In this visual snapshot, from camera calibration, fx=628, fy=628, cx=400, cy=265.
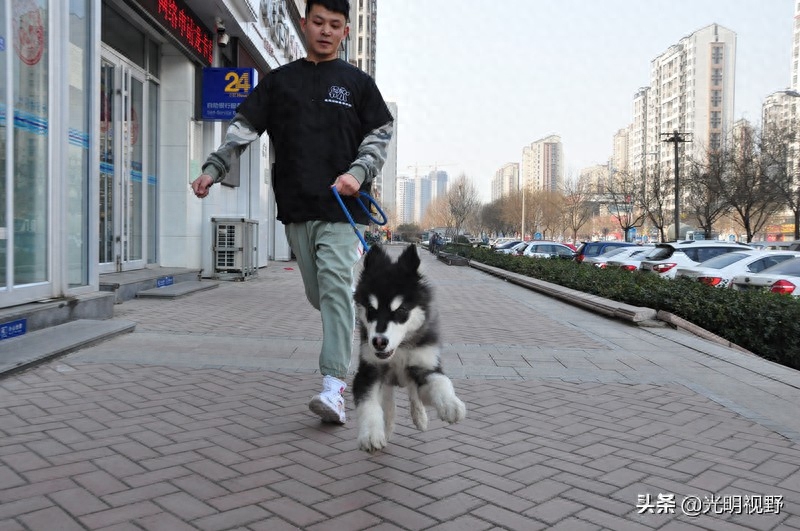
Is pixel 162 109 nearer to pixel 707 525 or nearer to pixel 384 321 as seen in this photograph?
pixel 384 321

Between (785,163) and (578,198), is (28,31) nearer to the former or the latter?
(785,163)

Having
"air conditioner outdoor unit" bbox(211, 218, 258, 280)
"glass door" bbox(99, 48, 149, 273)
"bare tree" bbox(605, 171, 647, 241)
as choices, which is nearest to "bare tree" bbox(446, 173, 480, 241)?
"bare tree" bbox(605, 171, 647, 241)

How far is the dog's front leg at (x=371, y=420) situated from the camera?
2803 millimetres

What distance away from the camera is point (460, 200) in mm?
72750

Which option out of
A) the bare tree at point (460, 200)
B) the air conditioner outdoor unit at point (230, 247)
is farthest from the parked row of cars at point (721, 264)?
the bare tree at point (460, 200)

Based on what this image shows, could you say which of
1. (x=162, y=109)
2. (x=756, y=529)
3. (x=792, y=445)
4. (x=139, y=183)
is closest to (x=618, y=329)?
(x=792, y=445)

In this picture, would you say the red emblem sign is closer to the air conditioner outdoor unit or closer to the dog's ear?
the dog's ear

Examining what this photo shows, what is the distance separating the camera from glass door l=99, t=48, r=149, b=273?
1075 centimetres

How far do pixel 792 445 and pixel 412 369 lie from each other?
8.06ft

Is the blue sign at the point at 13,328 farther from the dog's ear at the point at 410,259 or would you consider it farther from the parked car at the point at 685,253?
the parked car at the point at 685,253

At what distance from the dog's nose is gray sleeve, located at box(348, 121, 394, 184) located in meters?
1.15

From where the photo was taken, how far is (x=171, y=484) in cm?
283

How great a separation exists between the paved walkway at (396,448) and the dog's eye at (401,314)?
0.78m

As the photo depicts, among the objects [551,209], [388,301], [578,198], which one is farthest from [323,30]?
[551,209]
